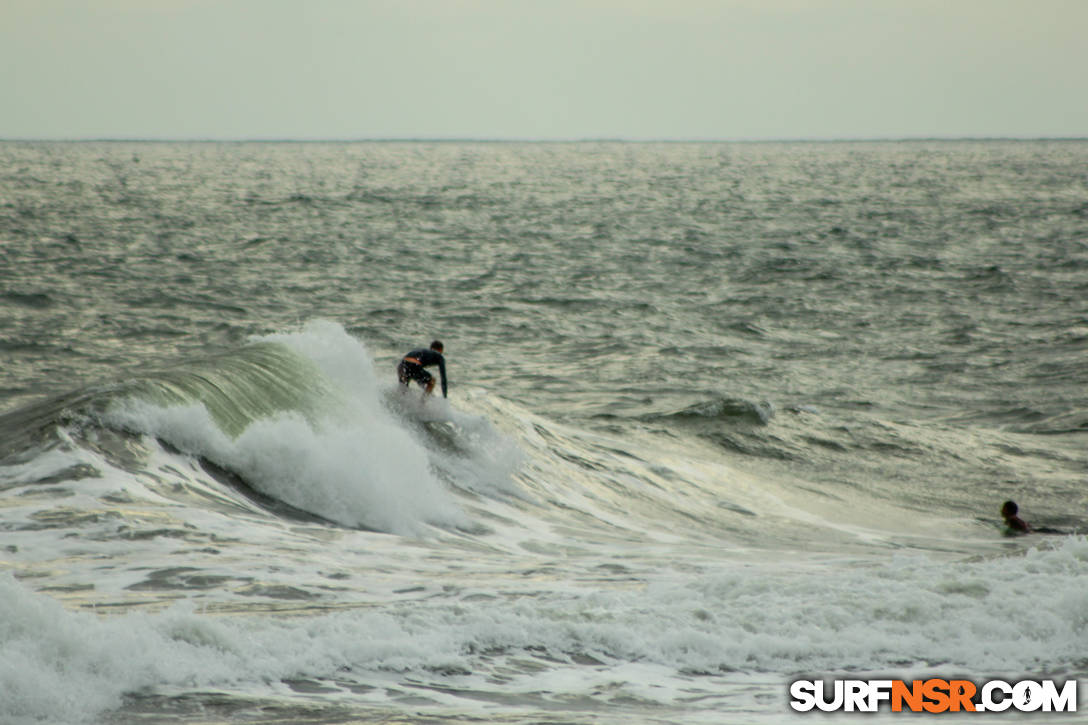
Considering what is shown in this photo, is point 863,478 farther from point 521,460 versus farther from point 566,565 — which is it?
point 566,565

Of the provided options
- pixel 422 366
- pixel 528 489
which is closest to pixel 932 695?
pixel 528 489

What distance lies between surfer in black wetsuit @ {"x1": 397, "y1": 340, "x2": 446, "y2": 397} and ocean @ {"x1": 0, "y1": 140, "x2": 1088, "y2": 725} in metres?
0.31

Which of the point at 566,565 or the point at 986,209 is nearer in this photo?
the point at 566,565

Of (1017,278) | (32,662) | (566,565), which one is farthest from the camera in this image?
(1017,278)

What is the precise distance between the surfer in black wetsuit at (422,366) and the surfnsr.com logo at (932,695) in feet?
31.2

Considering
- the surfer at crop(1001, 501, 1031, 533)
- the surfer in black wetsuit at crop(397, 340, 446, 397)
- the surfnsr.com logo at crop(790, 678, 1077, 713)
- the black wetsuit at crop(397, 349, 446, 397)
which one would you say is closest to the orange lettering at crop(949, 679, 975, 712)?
the surfnsr.com logo at crop(790, 678, 1077, 713)

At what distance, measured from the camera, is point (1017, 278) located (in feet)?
125

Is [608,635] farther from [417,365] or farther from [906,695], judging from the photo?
[417,365]

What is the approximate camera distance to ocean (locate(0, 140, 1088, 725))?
24.7 feet

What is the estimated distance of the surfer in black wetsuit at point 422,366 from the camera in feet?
54.7

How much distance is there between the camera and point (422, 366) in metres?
16.9

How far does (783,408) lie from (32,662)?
16.5 meters

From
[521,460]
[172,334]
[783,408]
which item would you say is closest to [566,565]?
[521,460]

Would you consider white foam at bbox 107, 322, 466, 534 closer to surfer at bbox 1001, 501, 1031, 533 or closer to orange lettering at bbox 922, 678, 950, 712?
orange lettering at bbox 922, 678, 950, 712
